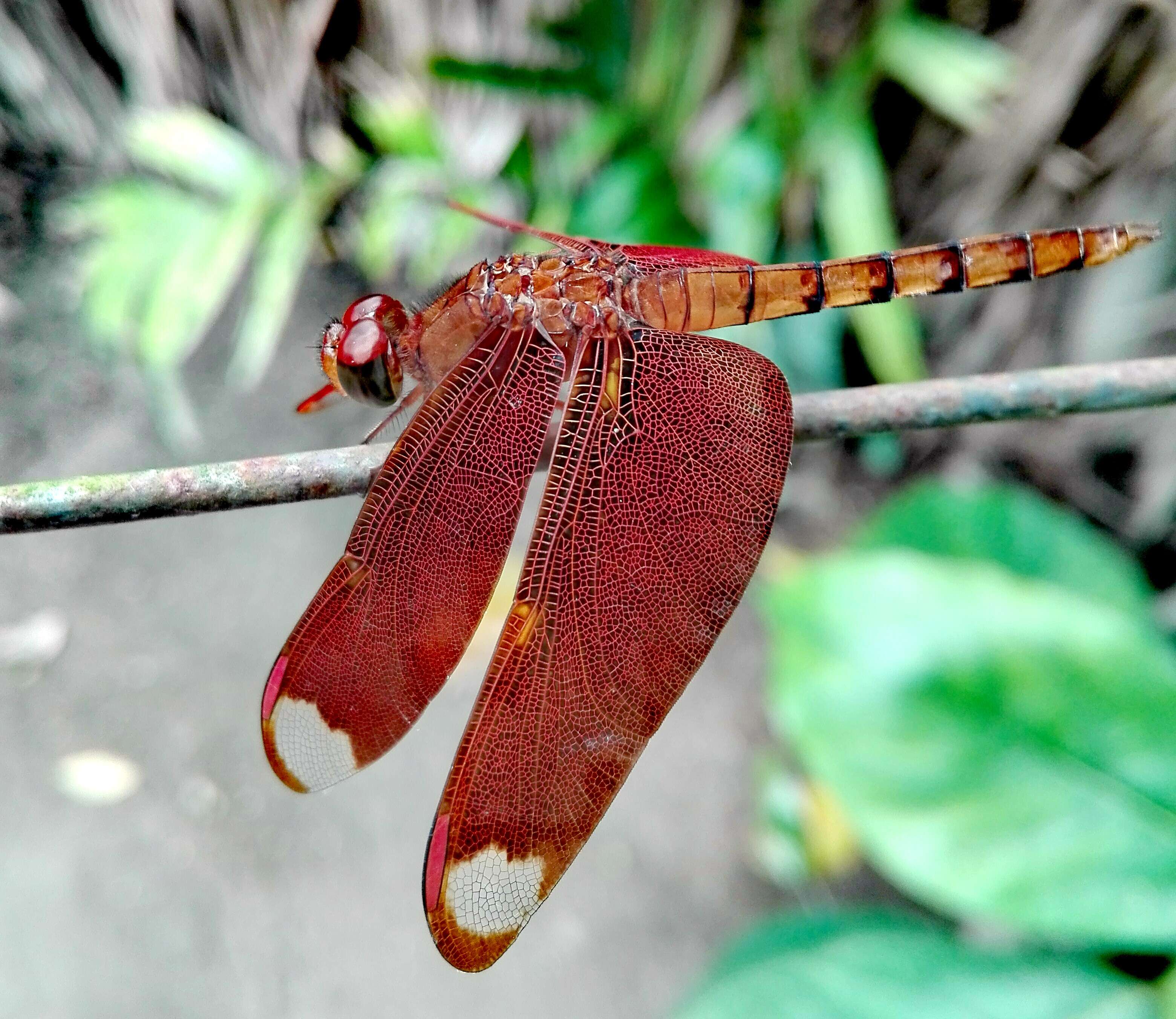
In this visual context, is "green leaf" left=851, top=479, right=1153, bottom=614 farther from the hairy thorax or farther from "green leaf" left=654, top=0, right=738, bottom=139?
the hairy thorax

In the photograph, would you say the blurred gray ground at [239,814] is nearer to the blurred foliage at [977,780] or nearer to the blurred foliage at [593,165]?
the blurred foliage at [593,165]

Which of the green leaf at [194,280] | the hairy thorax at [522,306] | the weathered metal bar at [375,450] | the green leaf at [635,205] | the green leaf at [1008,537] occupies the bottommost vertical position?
the green leaf at [1008,537]

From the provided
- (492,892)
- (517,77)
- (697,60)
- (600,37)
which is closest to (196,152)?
(517,77)

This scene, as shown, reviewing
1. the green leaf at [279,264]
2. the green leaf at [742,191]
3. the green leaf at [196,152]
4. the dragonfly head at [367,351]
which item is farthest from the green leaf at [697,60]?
the dragonfly head at [367,351]

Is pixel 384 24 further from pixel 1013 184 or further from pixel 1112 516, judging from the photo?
pixel 1112 516

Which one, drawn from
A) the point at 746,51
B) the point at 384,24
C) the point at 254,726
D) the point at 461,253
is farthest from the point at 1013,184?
the point at 254,726

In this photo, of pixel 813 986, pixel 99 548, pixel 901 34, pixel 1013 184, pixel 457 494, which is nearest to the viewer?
pixel 457 494
